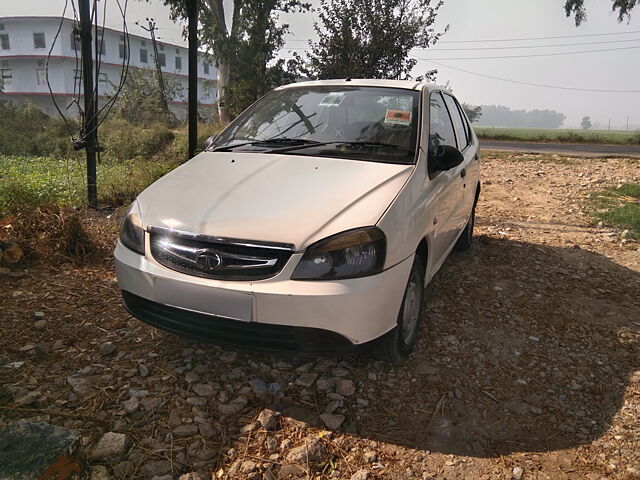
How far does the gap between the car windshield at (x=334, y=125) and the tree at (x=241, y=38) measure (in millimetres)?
14987

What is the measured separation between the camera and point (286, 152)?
122 inches

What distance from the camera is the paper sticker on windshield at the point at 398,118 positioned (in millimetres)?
3129

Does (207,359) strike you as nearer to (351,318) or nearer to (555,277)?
(351,318)

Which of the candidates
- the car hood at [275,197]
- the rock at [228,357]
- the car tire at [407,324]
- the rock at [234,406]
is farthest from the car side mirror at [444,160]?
the rock at [234,406]

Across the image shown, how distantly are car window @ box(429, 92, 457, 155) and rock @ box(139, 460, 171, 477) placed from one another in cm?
223

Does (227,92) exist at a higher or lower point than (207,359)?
higher

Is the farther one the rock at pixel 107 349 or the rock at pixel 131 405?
the rock at pixel 107 349

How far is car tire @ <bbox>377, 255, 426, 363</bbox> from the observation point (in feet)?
8.23

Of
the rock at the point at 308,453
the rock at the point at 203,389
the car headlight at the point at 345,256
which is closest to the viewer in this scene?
the rock at the point at 308,453

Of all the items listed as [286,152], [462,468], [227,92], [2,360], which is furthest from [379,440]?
[227,92]

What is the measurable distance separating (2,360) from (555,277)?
4213 millimetres

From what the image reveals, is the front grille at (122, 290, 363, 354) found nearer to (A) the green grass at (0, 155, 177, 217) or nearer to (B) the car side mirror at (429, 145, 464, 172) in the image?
(B) the car side mirror at (429, 145, 464, 172)

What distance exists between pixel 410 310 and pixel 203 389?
1.20 m

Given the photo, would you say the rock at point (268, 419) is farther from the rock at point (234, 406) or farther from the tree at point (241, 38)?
the tree at point (241, 38)
